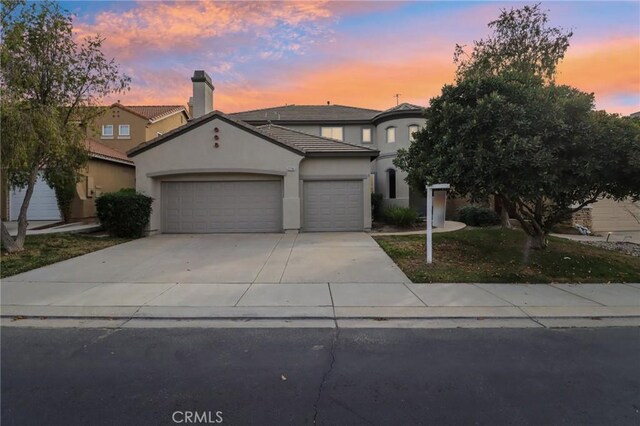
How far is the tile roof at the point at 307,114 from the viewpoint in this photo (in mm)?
24844

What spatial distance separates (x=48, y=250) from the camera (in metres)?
10.8

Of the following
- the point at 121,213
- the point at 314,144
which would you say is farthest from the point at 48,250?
the point at 314,144

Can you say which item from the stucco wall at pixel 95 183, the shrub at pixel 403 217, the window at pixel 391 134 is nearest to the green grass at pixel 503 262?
the shrub at pixel 403 217

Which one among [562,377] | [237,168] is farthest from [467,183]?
[237,168]

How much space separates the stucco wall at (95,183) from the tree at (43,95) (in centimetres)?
672

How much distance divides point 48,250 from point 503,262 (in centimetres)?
1238

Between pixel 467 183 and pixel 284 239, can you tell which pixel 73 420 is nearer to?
pixel 467 183

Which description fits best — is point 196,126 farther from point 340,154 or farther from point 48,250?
point 48,250

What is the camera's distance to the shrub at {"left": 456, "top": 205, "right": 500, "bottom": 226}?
18.0 meters

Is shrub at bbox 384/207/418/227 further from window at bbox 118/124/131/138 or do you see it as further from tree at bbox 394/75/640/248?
window at bbox 118/124/131/138

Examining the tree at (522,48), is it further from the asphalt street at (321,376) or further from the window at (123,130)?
the window at (123,130)

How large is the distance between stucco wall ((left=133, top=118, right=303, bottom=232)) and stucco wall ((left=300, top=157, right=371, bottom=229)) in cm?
71

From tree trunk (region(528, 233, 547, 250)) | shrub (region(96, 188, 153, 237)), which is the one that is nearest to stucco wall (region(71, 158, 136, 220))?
shrub (region(96, 188, 153, 237))

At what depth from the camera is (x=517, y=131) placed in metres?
7.99
